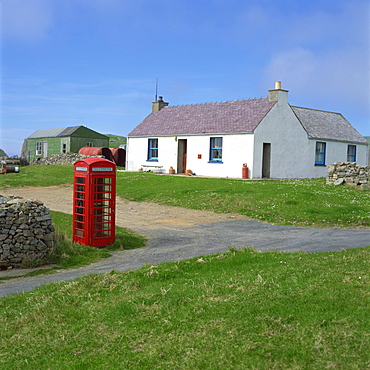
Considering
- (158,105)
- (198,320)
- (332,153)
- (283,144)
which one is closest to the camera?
(198,320)

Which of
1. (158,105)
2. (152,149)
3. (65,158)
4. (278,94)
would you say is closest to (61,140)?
(65,158)

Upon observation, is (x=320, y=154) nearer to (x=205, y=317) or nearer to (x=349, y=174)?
(x=349, y=174)

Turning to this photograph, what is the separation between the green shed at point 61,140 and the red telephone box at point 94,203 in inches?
1665

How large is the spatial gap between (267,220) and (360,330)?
12.9 metres

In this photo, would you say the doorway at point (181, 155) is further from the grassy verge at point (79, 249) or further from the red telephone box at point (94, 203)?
the red telephone box at point (94, 203)

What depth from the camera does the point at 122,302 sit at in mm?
7004

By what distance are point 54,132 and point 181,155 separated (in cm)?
2589

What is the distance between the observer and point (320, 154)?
125ft

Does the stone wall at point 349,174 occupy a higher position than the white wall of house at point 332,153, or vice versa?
the white wall of house at point 332,153

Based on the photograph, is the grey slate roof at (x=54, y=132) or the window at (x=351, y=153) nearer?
the window at (x=351, y=153)

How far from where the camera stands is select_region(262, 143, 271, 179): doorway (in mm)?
33938

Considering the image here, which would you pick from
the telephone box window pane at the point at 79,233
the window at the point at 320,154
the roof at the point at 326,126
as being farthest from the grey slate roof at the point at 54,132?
the telephone box window pane at the point at 79,233

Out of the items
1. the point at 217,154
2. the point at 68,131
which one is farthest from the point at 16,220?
the point at 68,131

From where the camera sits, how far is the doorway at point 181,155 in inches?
1474
